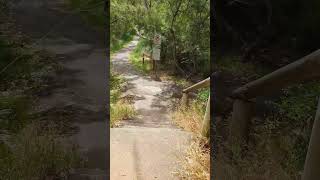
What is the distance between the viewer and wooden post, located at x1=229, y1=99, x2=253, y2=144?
2082mm

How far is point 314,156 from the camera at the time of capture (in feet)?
5.07

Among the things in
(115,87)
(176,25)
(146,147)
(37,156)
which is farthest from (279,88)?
(115,87)

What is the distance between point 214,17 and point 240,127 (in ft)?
2.16

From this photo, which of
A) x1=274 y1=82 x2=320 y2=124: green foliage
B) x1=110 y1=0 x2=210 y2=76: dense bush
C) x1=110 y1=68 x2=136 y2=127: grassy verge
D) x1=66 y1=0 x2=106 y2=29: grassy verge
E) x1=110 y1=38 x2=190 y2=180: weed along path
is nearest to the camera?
x1=274 y1=82 x2=320 y2=124: green foliage

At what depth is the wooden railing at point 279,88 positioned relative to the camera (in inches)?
61.2

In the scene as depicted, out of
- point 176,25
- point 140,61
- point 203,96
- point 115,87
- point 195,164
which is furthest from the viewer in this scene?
point 140,61

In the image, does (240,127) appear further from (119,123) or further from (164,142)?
(119,123)

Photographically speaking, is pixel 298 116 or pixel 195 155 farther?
pixel 195 155

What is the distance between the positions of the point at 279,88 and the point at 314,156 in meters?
0.44

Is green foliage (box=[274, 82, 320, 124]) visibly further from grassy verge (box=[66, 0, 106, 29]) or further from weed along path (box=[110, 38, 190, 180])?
weed along path (box=[110, 38, 190, 180])

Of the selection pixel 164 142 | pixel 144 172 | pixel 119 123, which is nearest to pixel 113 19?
pixel 119 123

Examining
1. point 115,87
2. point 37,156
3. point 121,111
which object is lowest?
point 121,111

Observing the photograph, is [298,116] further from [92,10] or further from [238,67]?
[92,10]

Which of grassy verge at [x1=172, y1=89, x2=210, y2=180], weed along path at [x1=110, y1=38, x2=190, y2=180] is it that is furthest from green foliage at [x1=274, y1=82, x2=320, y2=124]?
weed along path at [x1=110, y1=38, x2=190, y2=180]
